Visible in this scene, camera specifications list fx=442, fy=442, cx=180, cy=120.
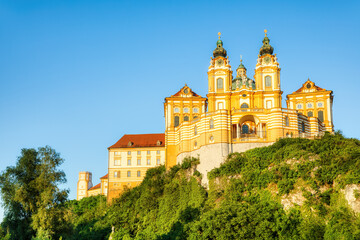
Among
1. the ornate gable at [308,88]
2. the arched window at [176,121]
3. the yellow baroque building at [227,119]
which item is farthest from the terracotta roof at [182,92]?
the ornate gable at [308,88]

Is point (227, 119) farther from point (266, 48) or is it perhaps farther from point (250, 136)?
point (266, 48)

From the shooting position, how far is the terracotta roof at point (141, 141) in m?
86.9

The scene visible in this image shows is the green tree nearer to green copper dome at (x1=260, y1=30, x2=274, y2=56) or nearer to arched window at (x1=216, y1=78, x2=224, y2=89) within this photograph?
arched window at (x1=216, y1=78, x2=224, y2=89)

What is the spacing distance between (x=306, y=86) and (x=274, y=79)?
8.91 metres

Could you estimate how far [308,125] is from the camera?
71.4 meters

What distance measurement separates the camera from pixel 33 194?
1965 inches

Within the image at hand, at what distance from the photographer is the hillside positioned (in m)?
49.5

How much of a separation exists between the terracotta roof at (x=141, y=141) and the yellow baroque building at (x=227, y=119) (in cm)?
32

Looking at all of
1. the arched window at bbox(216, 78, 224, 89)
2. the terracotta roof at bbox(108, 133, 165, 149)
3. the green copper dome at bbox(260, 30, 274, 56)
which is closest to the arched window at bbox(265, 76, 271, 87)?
the green copper dome at bbox(260, 30, 274, 56)

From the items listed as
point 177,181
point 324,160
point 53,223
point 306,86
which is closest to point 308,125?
point 306,86

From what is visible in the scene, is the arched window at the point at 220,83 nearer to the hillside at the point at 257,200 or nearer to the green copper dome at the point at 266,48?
the green copper dome at the point at 266,48

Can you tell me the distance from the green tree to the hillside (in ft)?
7.07

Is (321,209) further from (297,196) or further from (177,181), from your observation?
(177,181)

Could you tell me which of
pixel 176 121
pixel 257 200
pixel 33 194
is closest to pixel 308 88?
pixel 176 121
